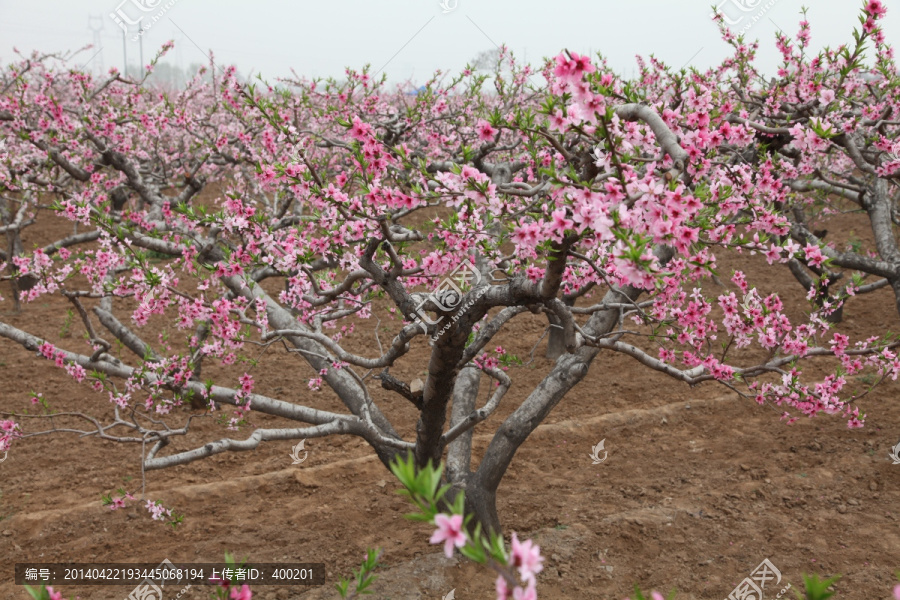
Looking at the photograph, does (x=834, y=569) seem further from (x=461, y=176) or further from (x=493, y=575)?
(x=461, y=176)

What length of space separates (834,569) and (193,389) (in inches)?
170

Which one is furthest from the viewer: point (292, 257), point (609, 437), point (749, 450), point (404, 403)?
point (404, 403)

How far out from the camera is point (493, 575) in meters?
4.07

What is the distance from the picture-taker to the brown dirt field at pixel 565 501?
4.05 m

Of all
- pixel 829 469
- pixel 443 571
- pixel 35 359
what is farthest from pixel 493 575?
pixel 35 359
